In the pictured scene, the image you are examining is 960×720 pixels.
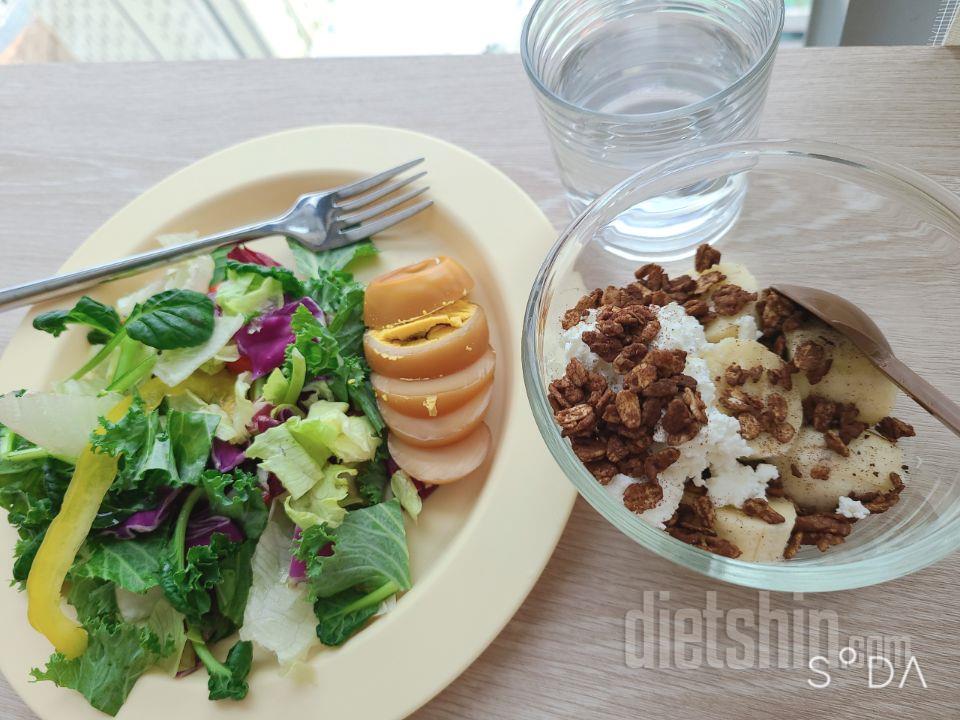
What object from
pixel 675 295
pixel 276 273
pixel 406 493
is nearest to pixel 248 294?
pixel 276 273

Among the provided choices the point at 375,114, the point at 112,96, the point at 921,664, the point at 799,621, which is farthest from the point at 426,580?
the point at 112,96

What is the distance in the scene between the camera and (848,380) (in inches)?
33.3

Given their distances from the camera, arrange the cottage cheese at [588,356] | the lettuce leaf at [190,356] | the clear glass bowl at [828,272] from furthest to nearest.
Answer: the lettuce leaf at [190,356] → the cottage cheese at [588,356] → the clear glass bowl at [828,272]

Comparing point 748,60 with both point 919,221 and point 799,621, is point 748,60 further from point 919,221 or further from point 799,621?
point 799,621

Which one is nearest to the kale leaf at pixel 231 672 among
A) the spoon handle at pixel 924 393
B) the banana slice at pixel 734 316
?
→ the banana slice at pixel 734 316

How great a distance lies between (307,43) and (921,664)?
224cm

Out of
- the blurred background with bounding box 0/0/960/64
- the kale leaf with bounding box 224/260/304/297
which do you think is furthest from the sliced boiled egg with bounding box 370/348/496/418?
→ the blurred background with bounding box 0/0/960/64

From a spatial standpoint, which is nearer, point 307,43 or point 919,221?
point 919,221

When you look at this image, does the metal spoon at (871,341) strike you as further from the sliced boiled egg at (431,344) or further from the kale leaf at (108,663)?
the kale leaf at (108,663)

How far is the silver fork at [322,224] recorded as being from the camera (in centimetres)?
121

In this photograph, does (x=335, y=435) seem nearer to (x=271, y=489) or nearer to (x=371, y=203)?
(x=271, y=489)

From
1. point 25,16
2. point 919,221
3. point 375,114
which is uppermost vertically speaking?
point 919,221

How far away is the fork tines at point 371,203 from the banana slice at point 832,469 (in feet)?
2.19

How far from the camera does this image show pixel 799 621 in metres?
0.91
